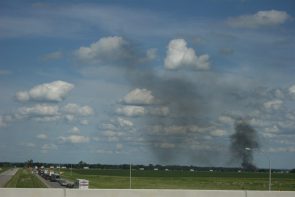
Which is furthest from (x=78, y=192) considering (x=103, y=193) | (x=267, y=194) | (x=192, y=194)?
(x=267, y=194)

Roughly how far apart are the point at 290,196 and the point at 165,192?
3.27m

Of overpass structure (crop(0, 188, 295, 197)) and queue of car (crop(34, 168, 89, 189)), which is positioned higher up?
overpass structure (crop(0, 188, 295, 197))

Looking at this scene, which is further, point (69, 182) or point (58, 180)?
point (58, 180)

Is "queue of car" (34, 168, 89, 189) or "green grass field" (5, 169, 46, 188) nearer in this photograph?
"queue of car" (34, 168, 89, 189)

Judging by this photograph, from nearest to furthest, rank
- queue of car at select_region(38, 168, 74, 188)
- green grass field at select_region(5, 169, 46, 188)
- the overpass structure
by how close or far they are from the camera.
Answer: the overpass structure
green grass field at select_region(5, 169, 46, 188)
queue of car at select_region(38, 168, 74, 188)

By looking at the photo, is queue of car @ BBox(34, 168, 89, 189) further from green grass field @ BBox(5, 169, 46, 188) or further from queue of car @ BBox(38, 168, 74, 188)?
green grass field @ BBox(5, 169, 46, 188)

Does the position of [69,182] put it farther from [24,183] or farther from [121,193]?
[121,193]

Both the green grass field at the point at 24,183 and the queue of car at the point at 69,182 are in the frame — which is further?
the green grass field at the point at 24,183

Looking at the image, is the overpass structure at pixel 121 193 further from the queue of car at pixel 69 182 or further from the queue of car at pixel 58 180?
the queue of car at pixel 58 180

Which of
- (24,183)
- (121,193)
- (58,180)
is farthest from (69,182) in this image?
(121,193)

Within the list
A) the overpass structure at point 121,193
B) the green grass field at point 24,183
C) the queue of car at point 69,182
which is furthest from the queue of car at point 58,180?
the overpass structure at point 121,193

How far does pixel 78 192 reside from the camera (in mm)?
12781

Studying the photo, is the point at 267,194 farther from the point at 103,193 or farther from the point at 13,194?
the point at 13,194

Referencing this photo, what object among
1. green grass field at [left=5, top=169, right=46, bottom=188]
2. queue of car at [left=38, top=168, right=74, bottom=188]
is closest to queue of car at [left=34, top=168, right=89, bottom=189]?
queue of car at [left=38, top=168, right=74, bottom=188]
